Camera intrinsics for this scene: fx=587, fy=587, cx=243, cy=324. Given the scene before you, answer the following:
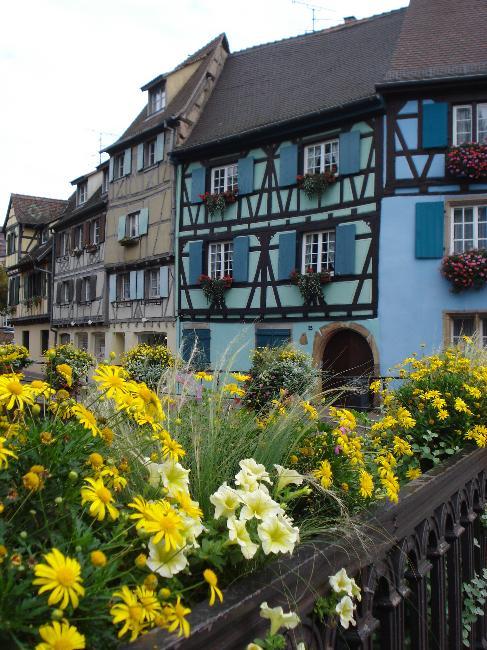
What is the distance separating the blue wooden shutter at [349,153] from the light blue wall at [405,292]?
1.38 metres

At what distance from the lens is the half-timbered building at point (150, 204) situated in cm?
2005

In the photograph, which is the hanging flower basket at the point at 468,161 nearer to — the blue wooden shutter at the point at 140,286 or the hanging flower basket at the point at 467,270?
the hanging flower basket at the point at 467,270

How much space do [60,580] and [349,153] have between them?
1523 cm

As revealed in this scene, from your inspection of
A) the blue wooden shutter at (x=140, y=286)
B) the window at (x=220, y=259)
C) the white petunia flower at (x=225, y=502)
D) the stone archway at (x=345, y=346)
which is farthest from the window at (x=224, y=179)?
the white petunia flower at (x=225, y=502)

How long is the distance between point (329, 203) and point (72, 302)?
15433mm

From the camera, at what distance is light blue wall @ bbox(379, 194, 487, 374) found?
543 inches

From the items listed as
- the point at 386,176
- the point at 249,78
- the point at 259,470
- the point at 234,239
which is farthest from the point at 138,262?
the point at 259,470

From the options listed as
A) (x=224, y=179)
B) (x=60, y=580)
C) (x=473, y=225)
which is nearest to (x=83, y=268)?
(x=224, y=179)

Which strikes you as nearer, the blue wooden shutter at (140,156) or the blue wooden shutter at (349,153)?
the blue wooden shutter at (349,153)

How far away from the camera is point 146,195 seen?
2130 cm

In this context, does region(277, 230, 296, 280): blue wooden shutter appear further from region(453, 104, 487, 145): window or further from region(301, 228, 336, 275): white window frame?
region(453, 104, 487, 145): window

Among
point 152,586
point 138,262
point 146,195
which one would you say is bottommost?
point 152,586

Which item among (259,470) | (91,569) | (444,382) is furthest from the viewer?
(444,382)

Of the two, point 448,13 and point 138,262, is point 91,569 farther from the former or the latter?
point 138,262
